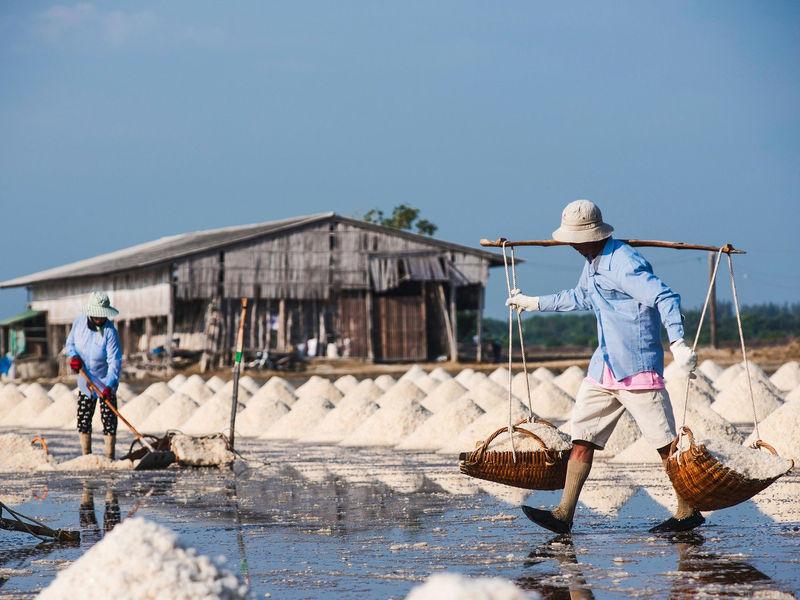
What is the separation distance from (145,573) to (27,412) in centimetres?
2059

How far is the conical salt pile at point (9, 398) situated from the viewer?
24.3 m

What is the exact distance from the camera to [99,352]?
1091 cm

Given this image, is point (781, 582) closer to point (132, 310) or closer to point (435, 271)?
point (435, 271)

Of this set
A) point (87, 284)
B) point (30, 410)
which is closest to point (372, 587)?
point (30, 410)

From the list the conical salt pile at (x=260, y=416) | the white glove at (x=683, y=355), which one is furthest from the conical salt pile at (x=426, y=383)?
the white glove at (x=683, y=355)

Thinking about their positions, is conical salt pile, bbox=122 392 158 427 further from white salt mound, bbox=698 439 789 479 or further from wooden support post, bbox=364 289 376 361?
white salt mound, bbox=698 439 789 479

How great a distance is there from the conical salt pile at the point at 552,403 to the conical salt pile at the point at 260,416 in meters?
3.50

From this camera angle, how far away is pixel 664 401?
6117 mm

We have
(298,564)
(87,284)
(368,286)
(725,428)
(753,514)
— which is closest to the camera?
(298,564)

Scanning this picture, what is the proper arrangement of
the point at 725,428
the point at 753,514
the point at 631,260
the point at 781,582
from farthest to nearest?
the point at 725,428
the point at 753,514
the point at 631,260
the point at 781,582

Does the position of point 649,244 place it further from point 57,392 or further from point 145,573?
point 57,392

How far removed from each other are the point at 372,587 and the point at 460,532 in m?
1.64

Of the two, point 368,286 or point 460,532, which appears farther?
point 368,286

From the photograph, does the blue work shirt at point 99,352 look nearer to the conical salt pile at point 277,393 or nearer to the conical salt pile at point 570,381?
the conical salt pile at point 277,393
